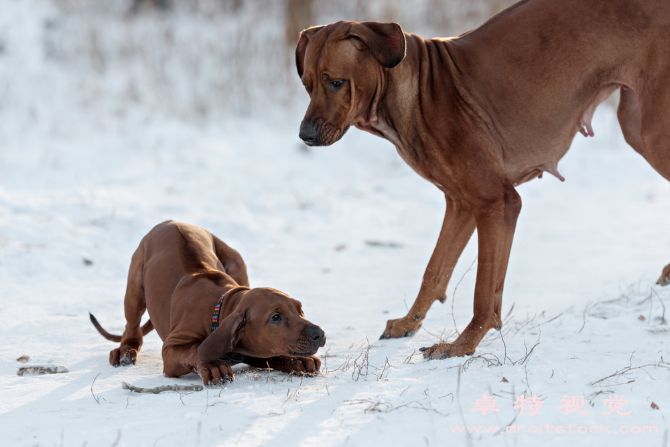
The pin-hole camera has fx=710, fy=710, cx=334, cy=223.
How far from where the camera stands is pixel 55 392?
3465 millimetres

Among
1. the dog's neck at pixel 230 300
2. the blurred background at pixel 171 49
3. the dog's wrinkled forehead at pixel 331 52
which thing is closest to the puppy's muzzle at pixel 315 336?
the dog's neck at pixel 230 300

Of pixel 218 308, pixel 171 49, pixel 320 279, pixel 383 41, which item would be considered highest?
pixel 171 49

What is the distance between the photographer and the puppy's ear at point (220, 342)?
11.2 ft

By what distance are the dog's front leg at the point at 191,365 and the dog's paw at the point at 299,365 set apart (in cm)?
29

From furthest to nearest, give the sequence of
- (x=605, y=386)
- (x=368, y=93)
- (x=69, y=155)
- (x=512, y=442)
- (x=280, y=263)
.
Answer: (x=69, y=155), (x=280, y=263), (x=368, y=93), (x=605, y=386), (x=512, y=442)

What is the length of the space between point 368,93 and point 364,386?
162 cm

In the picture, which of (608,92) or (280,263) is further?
(280,263)

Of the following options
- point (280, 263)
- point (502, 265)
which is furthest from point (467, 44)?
point (280, 263)

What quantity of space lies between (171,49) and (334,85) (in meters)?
11.0

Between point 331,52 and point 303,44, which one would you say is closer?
point 331,52

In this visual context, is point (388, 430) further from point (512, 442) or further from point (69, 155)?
point (69, 155)

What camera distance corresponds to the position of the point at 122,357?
4176 millimetres

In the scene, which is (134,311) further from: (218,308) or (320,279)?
(320,279)

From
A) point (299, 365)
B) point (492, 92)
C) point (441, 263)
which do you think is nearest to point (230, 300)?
point (299, 365)
